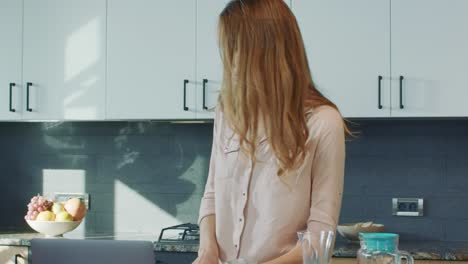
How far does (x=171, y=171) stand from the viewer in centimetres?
411

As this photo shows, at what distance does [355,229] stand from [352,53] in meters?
0.79

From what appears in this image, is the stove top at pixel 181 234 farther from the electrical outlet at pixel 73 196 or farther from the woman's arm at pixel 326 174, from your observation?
the woman's arm at pixel 326 174

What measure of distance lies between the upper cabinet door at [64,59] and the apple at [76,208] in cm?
42

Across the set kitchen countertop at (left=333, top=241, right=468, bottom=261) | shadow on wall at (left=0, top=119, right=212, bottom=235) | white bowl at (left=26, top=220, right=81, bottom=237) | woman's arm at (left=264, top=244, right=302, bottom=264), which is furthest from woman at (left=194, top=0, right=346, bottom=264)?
shadow on wall at (left=0, top=119, right=212, bottom=235)

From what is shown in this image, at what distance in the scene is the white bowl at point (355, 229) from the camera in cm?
→ 354

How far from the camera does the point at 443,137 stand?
3768mm

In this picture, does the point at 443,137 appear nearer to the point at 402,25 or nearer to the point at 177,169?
the point at 402,25

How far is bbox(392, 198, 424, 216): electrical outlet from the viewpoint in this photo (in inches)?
149

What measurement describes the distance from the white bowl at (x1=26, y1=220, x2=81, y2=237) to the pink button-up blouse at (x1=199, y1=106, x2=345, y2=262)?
2021mm

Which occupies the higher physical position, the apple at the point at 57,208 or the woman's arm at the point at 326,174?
the woman's arm at the point at 326,174

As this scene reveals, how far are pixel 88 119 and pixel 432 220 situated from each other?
175 cm

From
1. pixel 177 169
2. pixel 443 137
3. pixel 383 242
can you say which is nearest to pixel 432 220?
pixel 443 137

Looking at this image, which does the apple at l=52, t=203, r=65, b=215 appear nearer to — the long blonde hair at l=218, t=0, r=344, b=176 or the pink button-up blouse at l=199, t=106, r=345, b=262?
the pink button-up blouse at l=199, t=106, r=345, b=262

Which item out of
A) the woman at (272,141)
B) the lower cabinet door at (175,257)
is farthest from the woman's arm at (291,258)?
the lower cabinet door at (175,257)
